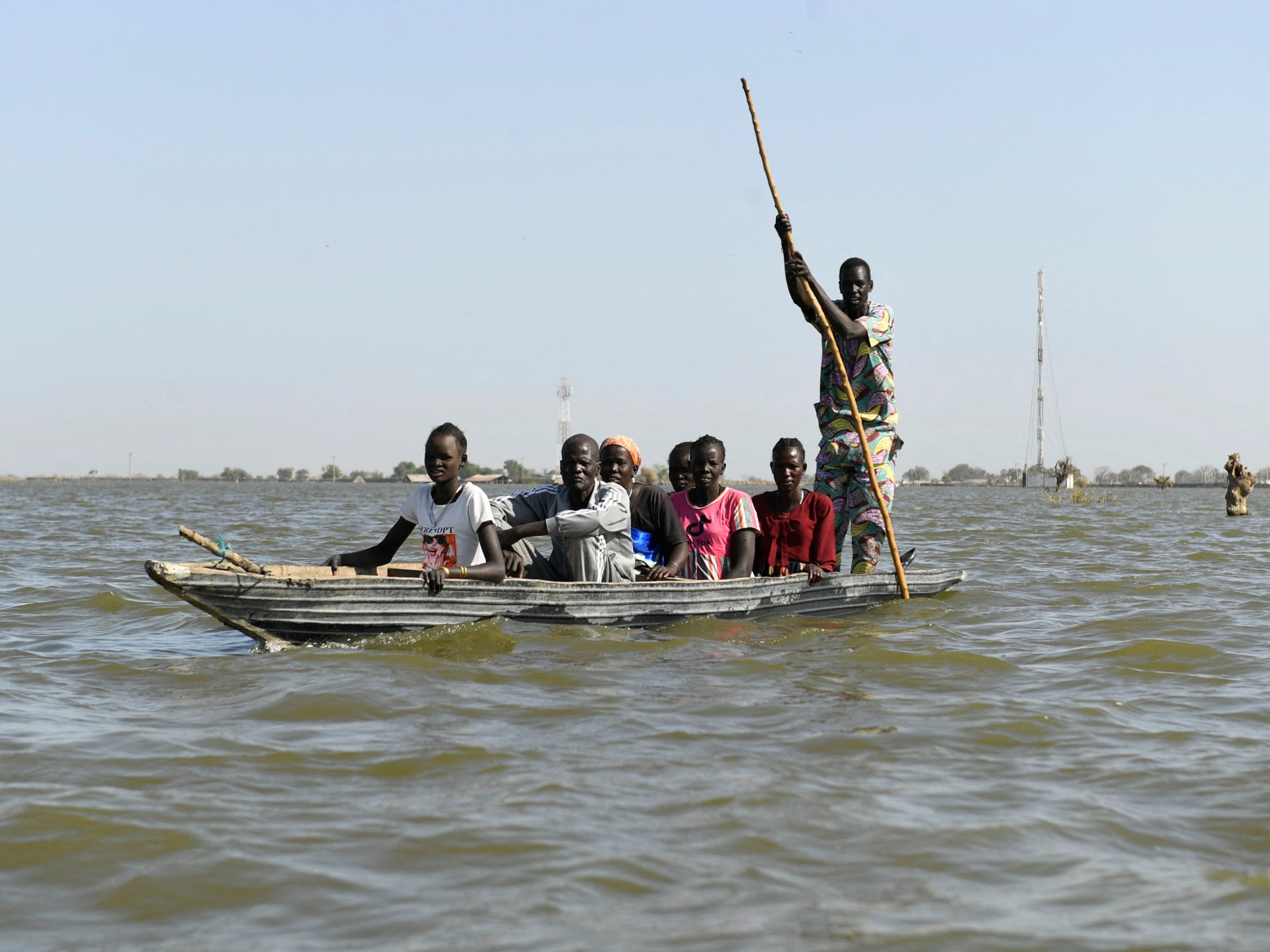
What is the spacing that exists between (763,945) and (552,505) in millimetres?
5088

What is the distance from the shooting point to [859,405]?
28.3ft

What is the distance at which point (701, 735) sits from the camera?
488 cm

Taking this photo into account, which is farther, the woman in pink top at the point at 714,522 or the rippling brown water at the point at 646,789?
the woman in pink top at the point at 714,522

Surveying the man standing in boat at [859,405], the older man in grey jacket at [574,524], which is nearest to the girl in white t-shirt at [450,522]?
the older man in grey jacket at [574,524]

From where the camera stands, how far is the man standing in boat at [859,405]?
8266 millimetres

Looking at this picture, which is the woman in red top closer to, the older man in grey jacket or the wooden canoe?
the wooden canoe

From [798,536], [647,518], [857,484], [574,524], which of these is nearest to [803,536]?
[798,536]

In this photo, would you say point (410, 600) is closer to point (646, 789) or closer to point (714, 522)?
point (714, 522)

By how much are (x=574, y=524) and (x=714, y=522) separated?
50.3 inches

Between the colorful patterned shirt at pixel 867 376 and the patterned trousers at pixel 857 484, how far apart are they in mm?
102

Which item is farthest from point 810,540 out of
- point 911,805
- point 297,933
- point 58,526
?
point 58,526

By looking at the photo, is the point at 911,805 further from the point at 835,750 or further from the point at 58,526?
the point at 58,526

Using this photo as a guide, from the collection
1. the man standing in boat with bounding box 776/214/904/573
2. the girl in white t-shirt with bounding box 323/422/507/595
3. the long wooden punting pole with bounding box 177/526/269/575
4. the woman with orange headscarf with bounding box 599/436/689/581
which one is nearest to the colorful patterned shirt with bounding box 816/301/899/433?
the man standing in boat with bounding box 776/214/904/573

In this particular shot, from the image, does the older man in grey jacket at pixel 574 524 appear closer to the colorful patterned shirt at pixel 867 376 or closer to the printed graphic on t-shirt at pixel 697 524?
the printed graphic on t-shirt at pixel 697 524
